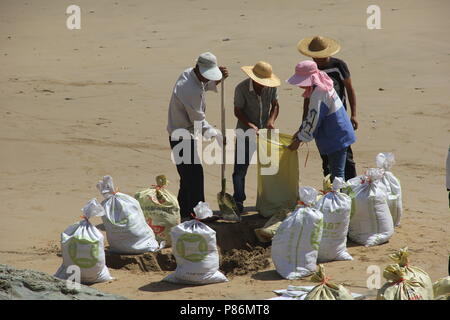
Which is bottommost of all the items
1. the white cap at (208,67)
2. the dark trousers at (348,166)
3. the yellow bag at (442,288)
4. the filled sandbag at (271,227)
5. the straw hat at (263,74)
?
the filled sandbag at (271,227)

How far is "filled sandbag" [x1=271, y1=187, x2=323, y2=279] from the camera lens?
22.8ft

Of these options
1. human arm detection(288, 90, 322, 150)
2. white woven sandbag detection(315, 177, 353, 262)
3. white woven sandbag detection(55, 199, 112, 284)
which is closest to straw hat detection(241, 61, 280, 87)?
human arm detection(288, 90, 322, 150)

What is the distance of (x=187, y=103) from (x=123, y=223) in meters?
1.20

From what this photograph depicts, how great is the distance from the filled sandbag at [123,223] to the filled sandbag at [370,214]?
174cm

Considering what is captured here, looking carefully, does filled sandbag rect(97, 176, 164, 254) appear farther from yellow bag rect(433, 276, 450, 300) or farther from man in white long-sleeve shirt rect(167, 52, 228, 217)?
yellow bag rect(433, 276, 450, 300)

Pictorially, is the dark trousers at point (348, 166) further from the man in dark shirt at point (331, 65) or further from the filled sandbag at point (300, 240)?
the filled sandbag at point (300, 240)

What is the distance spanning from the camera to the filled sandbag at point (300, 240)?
6953 mm

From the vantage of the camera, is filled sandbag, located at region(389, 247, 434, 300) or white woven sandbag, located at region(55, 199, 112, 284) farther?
white woven sandbag, located at region(55, 199, 112, 284)

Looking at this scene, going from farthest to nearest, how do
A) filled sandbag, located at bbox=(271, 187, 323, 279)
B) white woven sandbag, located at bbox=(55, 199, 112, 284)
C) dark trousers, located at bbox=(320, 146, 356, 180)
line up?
1. dark trousers, located at bbox=(320, 146, 356, 180)
2. filled sandbag, located at bbox=(271, 187, 323, 279)
3. white woven sandbag, located at bbox=(55, 199, 112, 284)

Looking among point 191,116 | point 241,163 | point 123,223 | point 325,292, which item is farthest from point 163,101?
point 325,292

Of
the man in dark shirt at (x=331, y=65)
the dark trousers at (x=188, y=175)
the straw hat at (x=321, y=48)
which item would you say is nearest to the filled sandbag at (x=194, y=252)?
the dark trousers at (x=188, y=175)

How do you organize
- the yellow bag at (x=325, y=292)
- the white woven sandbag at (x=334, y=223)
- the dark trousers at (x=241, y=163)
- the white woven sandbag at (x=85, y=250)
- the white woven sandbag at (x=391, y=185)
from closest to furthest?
the yellow bag at (x=325, y=292) → the white woven sandbag at (x=85, y=250) → the white woven sandbag at (x=334, y=223) → the white woven sandbag at (x=391, y=185) → the dark trousers at (x=241, y=163)

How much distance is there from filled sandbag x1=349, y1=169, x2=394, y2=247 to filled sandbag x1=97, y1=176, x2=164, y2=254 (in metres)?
1.74
